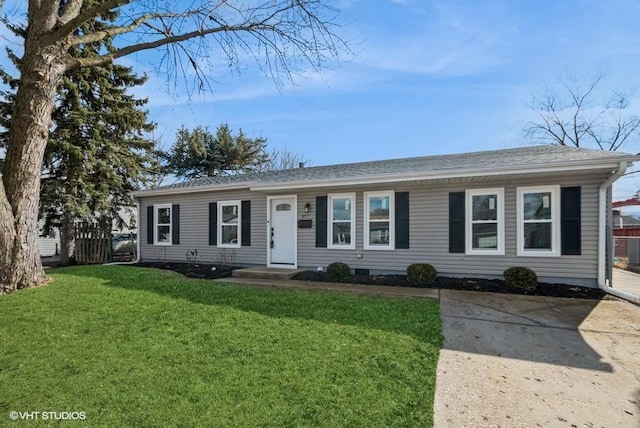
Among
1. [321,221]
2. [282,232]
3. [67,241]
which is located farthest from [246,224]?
[67,241]

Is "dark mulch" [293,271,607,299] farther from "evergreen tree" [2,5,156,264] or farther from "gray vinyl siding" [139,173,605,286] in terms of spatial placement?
"evergreen tree" [2,5,156,264]

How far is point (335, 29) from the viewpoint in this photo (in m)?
7.29

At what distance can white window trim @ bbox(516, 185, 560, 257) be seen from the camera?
7.17 meters

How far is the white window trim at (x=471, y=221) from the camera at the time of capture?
7637 millimetres

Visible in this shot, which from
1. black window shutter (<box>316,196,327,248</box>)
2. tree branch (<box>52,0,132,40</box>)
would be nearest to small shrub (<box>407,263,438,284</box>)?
black window shutter (<box>316,196,327,248</box>)

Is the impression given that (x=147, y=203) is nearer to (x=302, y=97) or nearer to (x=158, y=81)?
(x=158, y=81)

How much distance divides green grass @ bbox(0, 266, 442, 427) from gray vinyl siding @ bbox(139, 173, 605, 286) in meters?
2.52

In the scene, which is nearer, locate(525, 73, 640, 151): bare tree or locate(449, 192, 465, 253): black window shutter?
locate(449, 192, 465, 253): black window shutter

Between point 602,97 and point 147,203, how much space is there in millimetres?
27595

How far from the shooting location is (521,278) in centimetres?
691

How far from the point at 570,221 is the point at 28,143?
10.5 m

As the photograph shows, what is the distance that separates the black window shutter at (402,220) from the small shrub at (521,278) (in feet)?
7.35

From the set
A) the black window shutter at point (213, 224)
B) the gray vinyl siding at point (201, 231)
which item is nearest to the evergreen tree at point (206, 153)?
the gray vinyl siding at point (201, 231)

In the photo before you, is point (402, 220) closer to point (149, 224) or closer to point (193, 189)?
point (193, 189)
